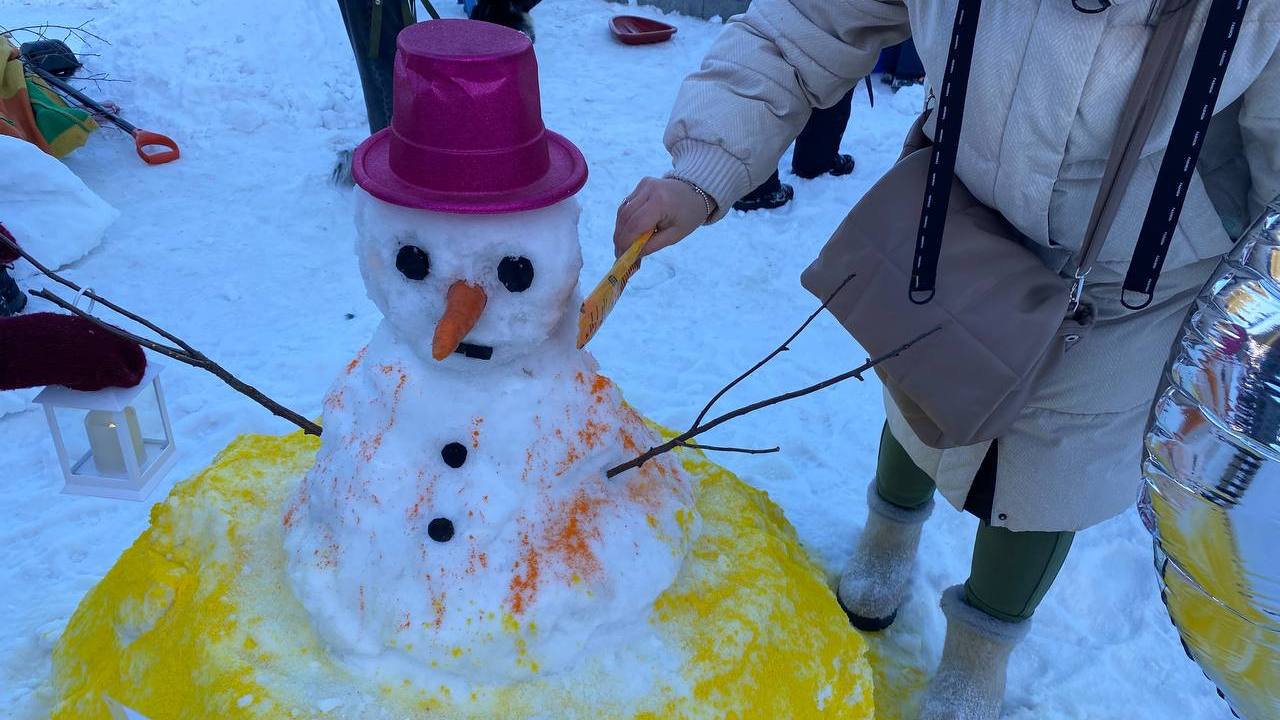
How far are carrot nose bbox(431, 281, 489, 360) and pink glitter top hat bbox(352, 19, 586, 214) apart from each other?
0.37 feet

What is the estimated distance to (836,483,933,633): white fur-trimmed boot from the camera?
212 cm

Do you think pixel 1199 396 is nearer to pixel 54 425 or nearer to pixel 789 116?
pixel 789 116

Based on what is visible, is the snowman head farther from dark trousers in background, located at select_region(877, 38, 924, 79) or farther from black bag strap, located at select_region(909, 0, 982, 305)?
dark trousers in background, located at select_region(877, 38, 924, 79)

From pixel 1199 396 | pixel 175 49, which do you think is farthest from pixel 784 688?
pixel 175 49

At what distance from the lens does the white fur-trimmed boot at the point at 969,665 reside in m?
1.79

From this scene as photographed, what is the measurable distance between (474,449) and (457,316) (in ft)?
0.90

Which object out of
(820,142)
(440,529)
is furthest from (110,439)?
(820,142)

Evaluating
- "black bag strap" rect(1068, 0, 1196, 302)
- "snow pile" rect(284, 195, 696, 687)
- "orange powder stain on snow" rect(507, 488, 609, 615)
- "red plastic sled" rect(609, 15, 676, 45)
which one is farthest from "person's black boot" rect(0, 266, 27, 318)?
"red plastic sled" rect(609, 15, 676, 45)

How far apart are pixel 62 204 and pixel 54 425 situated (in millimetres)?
2170

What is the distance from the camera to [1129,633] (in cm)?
225

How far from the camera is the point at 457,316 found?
1.29m

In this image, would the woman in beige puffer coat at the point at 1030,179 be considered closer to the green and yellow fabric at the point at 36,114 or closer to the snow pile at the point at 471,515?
the snow pile at the point at 471,515

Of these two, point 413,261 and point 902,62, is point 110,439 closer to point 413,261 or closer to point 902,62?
point 413,261

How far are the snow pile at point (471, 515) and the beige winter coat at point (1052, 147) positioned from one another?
0.41m
